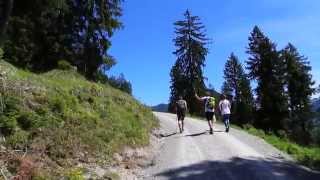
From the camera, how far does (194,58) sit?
233 ft

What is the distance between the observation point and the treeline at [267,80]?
6334cm

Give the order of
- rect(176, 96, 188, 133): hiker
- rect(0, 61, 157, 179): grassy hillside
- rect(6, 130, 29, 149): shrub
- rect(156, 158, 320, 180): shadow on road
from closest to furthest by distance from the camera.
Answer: rect(0, 61, 157, 179): grassy hillside, rect(6, 130, 29, 149): shrub, rect(156, 158, 320, 180): shadow on road, rect(176, 96, 188, 133): hiker

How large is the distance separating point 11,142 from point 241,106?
70251 millimetres

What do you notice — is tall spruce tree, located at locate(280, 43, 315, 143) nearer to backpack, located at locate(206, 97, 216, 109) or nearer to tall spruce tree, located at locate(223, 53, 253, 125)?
tall spruce tree, located at locate(223, 53, 253, 125)

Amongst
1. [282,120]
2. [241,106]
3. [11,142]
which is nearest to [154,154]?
[11,142]

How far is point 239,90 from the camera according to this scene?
88812mm

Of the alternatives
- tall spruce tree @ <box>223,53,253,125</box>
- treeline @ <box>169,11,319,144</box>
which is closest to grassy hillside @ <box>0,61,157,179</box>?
treeline @ <box>169,11,319,144</box>

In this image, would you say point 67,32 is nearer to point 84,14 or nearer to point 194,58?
point 84,14

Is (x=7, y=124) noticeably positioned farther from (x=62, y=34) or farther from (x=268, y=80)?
(x=268, y=80)

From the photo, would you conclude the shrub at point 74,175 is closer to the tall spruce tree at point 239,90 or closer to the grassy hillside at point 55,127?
the grassy hillside at point 55,127

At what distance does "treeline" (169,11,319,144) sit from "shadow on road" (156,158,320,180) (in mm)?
43369

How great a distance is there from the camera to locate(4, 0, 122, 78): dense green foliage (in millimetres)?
36094

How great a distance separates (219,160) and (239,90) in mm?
70965

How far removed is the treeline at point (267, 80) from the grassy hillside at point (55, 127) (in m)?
41.2
